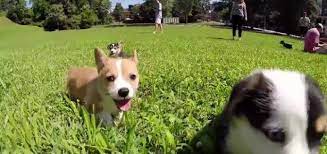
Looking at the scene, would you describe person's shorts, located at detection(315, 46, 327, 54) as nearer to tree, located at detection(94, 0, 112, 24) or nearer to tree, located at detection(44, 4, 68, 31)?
tree, located at detection(44, 4, 68, 31)

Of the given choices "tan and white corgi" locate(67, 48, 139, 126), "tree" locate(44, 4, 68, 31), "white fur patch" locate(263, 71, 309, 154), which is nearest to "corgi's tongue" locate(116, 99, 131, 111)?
"tan and white corgi" locate(67, 48, 139, 126)

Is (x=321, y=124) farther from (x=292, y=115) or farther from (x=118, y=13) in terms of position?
(x=118, y=13)

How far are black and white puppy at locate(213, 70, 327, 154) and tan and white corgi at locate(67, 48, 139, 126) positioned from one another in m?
1.89

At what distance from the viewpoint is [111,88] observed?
17.4 feet

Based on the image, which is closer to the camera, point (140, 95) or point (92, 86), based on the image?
point (92, 86)

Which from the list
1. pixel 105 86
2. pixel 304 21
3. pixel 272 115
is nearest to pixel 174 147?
pixel 272 115

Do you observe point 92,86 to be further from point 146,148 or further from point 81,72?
point 146,148

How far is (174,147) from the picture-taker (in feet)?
13.3

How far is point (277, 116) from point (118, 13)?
99.5 metres

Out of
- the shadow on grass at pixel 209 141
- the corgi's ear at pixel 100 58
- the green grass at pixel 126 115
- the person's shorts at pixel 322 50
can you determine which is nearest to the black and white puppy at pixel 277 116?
the shadow on grass at pixel 209 141

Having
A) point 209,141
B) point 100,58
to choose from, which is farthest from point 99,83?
point 209,141

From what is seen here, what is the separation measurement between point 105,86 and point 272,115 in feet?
8.10

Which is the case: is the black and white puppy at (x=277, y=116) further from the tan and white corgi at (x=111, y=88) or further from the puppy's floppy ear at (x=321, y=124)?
the tan and white corgi at (x=111, y=88)

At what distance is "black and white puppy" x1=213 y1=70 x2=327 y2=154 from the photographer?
3.20 metres
